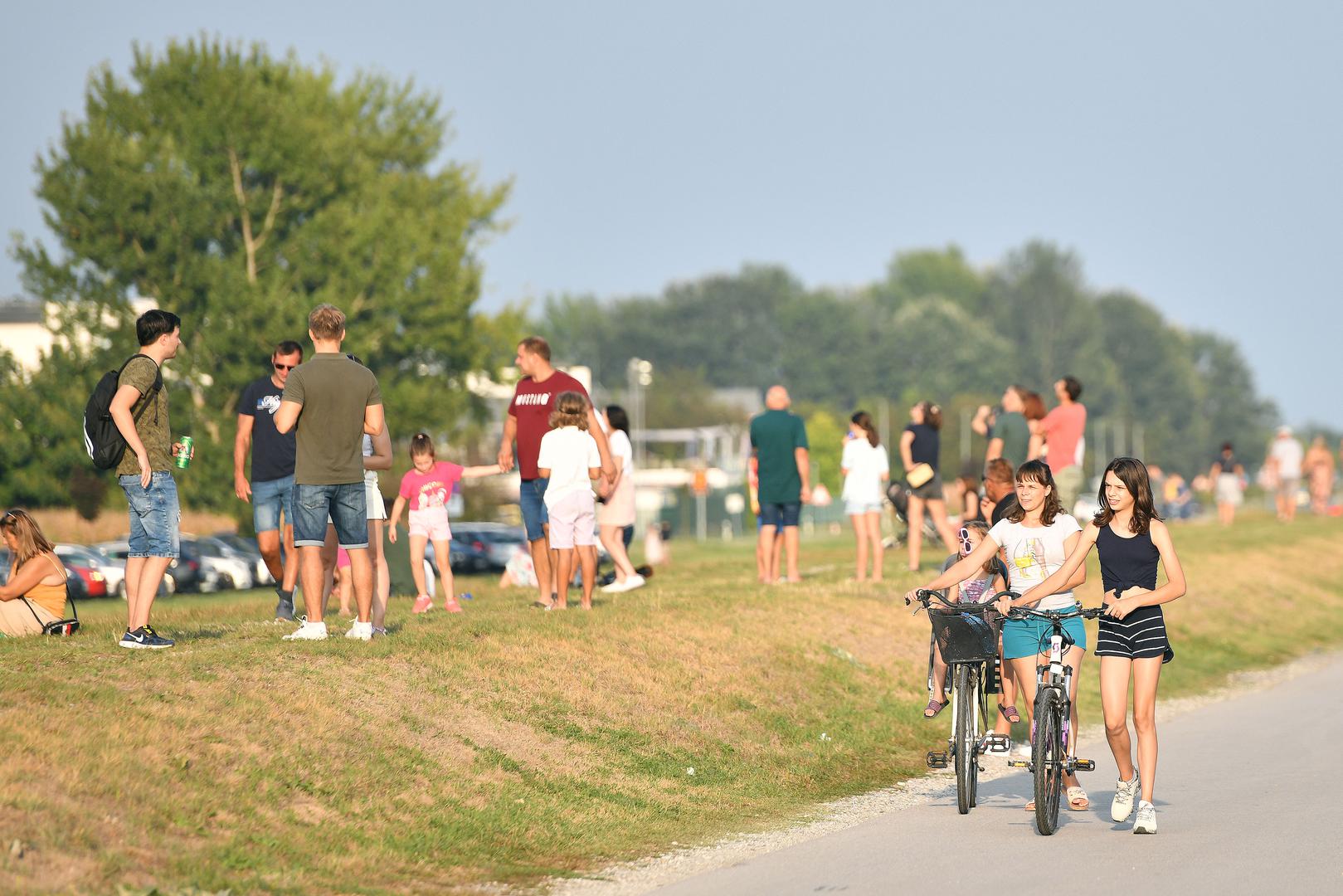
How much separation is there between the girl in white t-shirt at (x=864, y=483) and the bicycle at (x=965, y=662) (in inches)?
368

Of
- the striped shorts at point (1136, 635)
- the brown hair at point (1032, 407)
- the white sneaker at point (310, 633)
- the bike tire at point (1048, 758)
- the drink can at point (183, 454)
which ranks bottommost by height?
the bike tire at point (1048, 758)

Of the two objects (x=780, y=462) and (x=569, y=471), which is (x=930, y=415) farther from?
(x=569, y=471)

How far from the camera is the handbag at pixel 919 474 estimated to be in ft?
64.8

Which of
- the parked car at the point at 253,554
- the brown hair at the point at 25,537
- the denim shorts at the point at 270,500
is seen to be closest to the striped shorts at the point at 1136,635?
the denim shorts at the point at 270,500

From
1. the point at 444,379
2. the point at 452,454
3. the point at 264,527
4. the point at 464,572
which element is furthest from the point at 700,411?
the point at 264,527

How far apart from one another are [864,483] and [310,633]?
9.22 m

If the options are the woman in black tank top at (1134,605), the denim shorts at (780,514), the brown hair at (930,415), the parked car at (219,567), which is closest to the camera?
the woman in black tank top at (1134,605)

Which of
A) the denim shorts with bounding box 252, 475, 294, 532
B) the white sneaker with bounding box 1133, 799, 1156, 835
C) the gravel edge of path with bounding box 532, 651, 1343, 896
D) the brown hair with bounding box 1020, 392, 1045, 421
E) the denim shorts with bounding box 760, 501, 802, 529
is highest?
the brown hair with bounding box 1020, 392, 1045, 421

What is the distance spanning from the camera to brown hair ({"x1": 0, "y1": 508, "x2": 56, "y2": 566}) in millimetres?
13133

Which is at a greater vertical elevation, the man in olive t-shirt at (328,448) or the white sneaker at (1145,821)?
the man in olive t-shirt at (328,448)

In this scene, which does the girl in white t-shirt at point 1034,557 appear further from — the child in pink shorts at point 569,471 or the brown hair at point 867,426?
the brown hair at point 867,426

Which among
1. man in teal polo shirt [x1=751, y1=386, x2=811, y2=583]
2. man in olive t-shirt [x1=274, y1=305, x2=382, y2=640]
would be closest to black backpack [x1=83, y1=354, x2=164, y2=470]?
man in olive t-shirt [x1=274, y1=305, x2=382, y2=640]

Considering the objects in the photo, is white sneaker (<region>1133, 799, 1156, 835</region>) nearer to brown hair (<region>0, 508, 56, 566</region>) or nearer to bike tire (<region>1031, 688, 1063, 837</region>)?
bike tire (<region>1031, 688, 1063, 837</region>)

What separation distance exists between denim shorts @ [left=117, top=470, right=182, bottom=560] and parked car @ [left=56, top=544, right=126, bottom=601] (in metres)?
23.2
